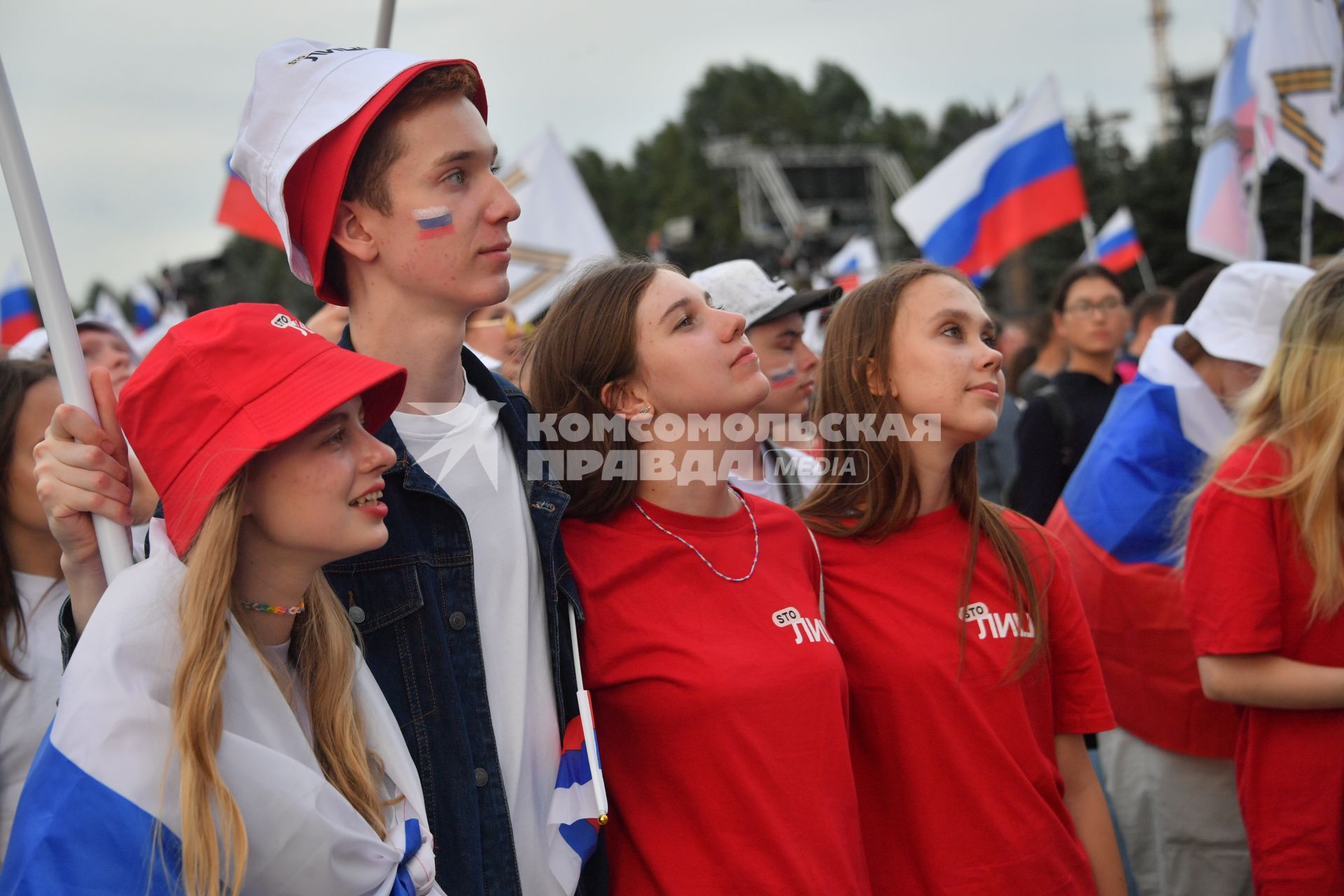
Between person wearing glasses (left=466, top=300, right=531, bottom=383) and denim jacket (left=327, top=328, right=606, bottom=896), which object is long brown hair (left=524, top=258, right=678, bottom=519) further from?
person wearing glasses (left=466, top=300, right=531, bottom=383)

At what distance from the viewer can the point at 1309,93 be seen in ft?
20.0

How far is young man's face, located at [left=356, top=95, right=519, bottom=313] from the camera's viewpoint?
2.10 m

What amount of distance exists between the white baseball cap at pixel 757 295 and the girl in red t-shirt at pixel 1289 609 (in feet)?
4.63

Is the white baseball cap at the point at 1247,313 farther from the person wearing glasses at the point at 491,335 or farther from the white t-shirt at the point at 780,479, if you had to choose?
the person wearing glasses at the point at 491,335

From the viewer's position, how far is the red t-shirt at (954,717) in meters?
2.36

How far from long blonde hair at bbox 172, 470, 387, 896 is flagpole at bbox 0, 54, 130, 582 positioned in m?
0.19

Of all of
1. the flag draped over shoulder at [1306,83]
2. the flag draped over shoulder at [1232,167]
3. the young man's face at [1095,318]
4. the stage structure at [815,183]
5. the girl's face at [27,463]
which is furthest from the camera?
the stage structure at [815,183]

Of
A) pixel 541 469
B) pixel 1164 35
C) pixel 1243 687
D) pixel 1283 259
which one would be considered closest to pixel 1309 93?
pixel 1243 687

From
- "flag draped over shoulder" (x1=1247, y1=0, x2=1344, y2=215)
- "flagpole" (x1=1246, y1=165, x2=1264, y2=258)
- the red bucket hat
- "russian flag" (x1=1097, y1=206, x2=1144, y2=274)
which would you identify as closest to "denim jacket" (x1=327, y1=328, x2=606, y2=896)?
the red bucket hat

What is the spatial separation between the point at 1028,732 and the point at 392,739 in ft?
4.37

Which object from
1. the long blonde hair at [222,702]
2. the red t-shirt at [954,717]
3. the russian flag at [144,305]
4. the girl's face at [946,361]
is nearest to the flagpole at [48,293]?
the long blonde hair at [222,702]

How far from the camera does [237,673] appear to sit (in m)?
1.66

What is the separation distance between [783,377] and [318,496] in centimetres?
226

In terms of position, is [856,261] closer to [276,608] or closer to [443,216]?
[443,216]
